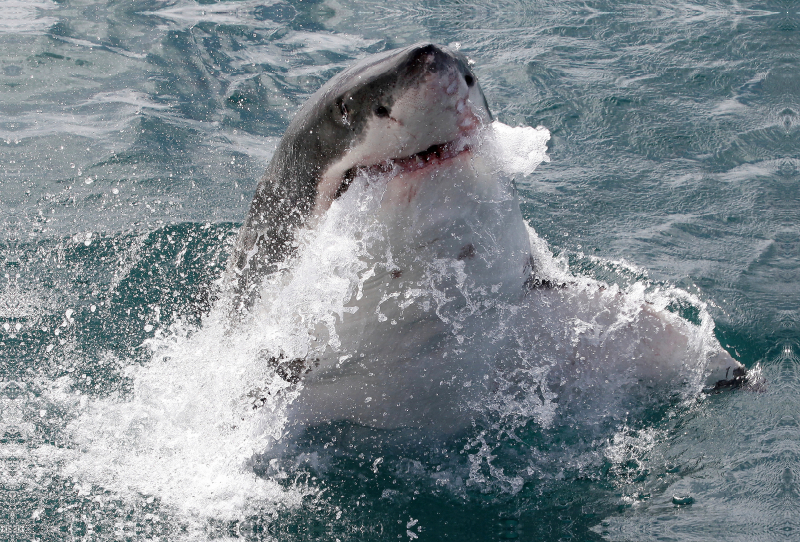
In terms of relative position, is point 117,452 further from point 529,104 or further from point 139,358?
point 529,104

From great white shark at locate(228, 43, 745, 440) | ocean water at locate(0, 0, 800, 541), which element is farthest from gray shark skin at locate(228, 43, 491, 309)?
ocean water at locate(0, 0, 800, 541)

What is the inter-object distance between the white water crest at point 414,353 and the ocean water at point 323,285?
26 mm

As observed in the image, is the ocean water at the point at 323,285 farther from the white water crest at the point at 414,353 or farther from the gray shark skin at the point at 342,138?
the gray shark skin at the point at 342,138

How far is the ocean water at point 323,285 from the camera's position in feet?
10.5

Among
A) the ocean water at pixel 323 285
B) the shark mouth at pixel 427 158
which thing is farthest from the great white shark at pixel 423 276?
the ocean water at pixel 323 285

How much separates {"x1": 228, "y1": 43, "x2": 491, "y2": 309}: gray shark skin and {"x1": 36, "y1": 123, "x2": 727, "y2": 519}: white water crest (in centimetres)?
10

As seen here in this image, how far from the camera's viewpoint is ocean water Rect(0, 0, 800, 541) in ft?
10.5

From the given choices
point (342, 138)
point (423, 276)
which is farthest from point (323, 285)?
point (342, 138)

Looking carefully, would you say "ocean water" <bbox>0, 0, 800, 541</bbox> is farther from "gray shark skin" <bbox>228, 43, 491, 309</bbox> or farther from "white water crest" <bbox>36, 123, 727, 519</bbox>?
"gray shark skin" <bbox>228, 43, 491, 309</bbox>

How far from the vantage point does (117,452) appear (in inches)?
142

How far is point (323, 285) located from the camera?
326 cm

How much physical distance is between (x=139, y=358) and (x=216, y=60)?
5.45 meters

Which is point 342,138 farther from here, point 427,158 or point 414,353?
point 414,353

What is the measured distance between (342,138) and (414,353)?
1.01 meters
